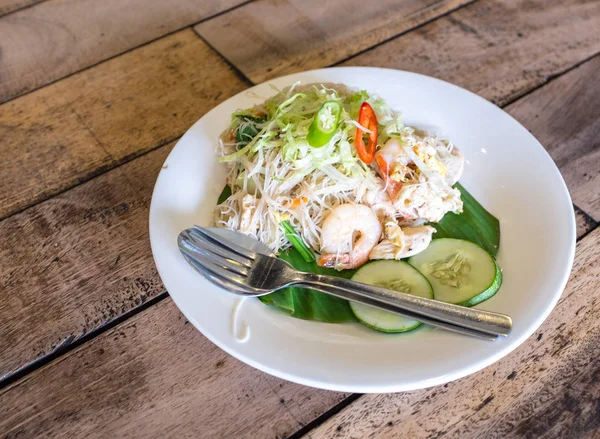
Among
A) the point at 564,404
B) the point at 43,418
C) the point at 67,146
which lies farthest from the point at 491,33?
the point at 43,418

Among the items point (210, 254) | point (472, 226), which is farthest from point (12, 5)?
point (472, 226)

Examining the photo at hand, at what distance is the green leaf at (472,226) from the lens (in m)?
2.03

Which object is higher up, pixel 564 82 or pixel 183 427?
pixel 564 82

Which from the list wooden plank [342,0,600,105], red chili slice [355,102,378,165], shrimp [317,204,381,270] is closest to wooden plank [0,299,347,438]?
shrimp [317,204,381,270]

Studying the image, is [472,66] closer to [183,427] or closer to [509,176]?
[509,176]

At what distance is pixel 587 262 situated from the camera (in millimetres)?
2107

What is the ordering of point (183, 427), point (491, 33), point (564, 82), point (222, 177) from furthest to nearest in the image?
point (491, 33), point (564, 82), point (222, 177), point (183, 427)

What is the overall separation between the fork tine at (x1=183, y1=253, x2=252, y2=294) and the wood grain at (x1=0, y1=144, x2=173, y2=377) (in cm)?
35

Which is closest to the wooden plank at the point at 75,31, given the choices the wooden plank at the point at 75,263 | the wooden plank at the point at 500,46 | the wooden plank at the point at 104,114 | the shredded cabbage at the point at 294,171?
the wooden plank at the point at 104,114

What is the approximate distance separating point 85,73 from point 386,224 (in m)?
2.05

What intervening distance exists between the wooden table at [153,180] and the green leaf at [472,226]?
35 cm

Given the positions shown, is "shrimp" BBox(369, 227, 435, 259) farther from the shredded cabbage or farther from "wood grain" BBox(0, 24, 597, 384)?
"wood grain" BBox(0, 24, 597, 384)

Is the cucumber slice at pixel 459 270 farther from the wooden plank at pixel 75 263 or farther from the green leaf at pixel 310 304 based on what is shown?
the wooden plank at pixel 75 263

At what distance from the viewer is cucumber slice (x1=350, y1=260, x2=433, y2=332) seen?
5.59 ft
